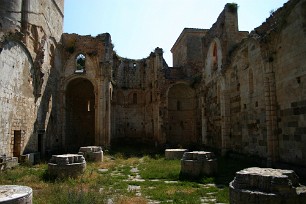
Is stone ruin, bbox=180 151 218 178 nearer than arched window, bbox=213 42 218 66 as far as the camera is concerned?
Yes

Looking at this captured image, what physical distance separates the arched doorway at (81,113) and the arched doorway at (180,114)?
743 centimetres

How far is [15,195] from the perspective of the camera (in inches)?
219

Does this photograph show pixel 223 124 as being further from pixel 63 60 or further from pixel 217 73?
pixel 63 60

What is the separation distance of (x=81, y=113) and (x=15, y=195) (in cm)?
2166

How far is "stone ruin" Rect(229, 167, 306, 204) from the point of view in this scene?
5594 millimetres

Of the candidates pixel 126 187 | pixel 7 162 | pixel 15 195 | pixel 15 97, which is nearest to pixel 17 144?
pixel 7 162

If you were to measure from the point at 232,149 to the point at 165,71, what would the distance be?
484 inches

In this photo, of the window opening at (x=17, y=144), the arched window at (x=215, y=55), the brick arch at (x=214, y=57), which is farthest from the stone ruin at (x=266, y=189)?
the arched window at (x=215, y=55)

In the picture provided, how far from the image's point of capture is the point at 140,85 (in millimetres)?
28328

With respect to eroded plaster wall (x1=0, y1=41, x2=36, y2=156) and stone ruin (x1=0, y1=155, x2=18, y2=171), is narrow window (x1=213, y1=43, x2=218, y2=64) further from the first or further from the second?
stone ruin (x1=0, y1=155, x2=18, y2=171)

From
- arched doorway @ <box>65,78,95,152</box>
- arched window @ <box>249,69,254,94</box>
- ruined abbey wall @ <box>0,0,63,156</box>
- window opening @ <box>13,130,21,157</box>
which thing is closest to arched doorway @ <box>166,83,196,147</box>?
arched doorway @ <box>65,78,95,152</box>

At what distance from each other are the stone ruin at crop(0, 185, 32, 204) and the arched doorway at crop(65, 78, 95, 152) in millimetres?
19161

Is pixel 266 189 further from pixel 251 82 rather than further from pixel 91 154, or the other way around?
pixel 91 154

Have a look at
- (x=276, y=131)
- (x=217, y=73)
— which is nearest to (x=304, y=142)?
(x=276, y=131)
